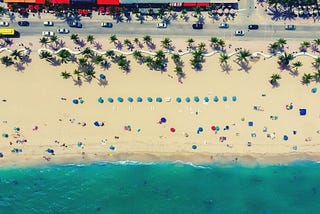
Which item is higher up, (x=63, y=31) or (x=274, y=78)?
(x=63, y=31)

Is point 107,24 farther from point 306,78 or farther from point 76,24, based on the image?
point 306,78

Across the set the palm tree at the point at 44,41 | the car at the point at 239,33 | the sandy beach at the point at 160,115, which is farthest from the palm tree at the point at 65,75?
the car at the point at 239,33

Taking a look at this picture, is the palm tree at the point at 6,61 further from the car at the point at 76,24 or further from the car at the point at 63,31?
the car at the point at 76,24

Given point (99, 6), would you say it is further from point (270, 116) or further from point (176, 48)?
point (270, 116)

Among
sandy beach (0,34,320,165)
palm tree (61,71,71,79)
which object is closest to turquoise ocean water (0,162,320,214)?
sandy beach (0,34,320,165)

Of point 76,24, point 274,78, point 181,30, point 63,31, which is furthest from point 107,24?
point 274,78

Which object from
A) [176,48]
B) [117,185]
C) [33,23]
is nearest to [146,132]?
[117,185]
